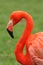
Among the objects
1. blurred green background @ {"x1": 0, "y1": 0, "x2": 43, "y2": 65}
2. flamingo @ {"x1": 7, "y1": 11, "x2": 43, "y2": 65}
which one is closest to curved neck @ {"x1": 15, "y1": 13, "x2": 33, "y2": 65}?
flamingo @ {"x1": 7, "y1": 11, "x2": 43, "y2": 65}

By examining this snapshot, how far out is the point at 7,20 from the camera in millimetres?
8766

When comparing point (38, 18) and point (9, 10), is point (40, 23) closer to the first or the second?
point (38, 18)

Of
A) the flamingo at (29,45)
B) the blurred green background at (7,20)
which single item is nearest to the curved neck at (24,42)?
the flamingo at (29,45)

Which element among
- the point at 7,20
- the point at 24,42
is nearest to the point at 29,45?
the point at 24,42

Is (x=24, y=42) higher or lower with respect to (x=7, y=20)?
lower

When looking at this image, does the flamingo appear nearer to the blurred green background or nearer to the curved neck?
the curved neck

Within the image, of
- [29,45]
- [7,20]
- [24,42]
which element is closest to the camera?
[29,45]

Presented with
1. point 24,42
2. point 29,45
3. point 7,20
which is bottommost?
point 29,45

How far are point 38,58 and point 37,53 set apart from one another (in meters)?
0.08

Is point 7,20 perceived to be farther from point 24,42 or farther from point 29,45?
point 29,45

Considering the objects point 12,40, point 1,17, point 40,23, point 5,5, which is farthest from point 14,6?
point 12,40

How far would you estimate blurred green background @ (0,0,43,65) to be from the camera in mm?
6343

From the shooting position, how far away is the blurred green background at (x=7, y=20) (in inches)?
250

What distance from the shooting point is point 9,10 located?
9914 millimetres
